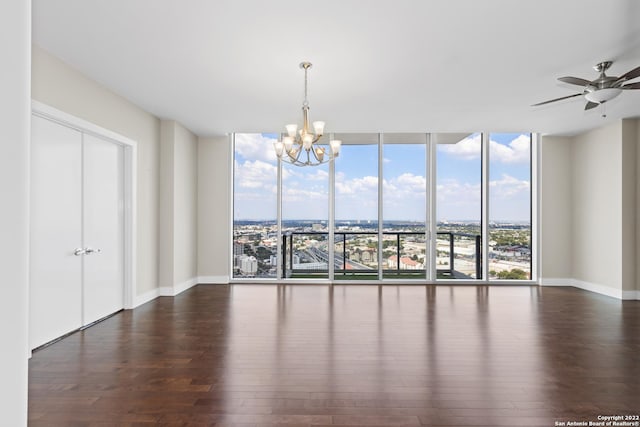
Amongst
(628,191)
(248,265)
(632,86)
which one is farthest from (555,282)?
(248,265)

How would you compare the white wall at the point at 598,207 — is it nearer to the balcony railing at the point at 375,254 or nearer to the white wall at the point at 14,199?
the balcony railing at the point at 375,254

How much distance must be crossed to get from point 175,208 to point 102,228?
1411 mm

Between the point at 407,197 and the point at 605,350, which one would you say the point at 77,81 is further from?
the point at 605,350

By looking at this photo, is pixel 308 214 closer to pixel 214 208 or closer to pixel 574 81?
pixel 214 208

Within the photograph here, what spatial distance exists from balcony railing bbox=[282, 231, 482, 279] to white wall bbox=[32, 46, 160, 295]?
233cm

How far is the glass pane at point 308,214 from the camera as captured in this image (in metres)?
6.61

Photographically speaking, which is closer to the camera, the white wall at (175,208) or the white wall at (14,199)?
the white wall at (14,199)

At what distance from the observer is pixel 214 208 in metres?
6.52

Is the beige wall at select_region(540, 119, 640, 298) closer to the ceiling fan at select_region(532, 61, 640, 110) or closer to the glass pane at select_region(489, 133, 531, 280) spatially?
the glass pane at select_region(489, 133, 531, 280)

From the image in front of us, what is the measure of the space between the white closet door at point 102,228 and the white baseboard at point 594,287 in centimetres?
672

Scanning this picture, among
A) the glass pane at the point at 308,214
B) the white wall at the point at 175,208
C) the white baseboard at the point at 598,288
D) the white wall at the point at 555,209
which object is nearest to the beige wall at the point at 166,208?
the white wall at the point at 175,208

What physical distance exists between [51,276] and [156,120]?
278 cm

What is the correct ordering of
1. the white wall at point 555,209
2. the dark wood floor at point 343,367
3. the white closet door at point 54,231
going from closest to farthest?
the dark wood floor at point 343,367 < the white closet door at point 54,231 < the white wall at point 555,209

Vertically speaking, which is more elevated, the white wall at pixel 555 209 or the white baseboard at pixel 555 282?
the white wall at pixel 555 209
